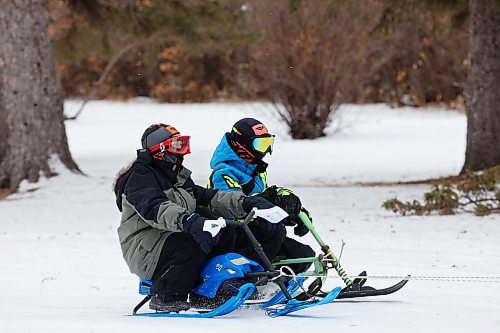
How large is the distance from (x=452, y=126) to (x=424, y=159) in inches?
317

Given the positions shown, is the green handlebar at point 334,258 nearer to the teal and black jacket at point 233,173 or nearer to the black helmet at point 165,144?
the teal and black jacket at point 233,173

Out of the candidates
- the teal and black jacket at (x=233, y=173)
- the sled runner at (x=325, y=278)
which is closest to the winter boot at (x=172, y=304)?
the sled runner at (x=325, y=278)

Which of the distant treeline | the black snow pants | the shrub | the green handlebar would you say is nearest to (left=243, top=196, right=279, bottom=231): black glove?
the black snow pants

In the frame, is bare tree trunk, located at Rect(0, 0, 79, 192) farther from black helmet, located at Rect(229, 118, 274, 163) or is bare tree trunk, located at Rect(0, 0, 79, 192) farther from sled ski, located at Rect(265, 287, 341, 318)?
sled ski, located at Rect(265, 287, 341, 318)

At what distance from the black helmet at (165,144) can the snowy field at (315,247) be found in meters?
1.00

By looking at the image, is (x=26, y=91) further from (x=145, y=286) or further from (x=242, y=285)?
(x=242, y=285)

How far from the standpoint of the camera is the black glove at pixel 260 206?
17.7ft

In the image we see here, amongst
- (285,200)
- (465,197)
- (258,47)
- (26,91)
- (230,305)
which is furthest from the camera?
(258,47)

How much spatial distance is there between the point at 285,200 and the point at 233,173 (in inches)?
21.2

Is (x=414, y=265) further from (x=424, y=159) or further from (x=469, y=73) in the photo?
(x=424, y=159)

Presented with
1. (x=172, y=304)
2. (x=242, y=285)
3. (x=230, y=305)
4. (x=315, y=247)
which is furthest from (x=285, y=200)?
(x=315, y=247)

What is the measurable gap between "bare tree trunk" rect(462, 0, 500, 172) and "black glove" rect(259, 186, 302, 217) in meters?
8.44

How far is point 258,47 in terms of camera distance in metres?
26.2

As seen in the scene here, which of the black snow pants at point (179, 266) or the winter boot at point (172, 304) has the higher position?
the black snow pants at point (179, 266)
